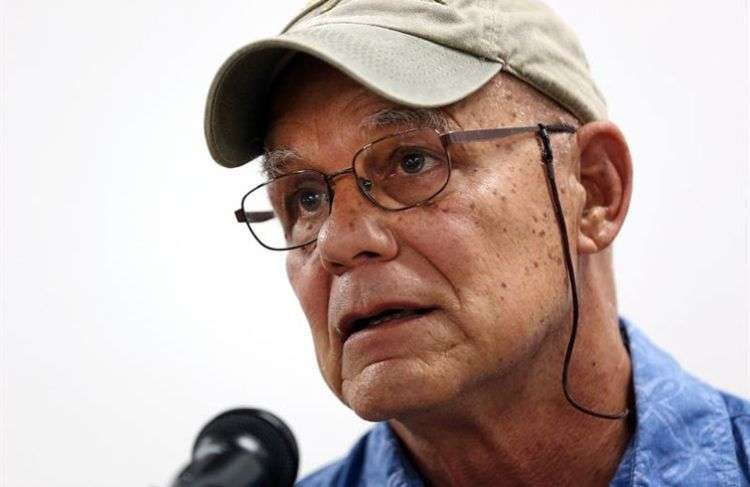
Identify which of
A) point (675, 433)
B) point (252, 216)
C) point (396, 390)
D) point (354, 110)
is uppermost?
point (354, 110)

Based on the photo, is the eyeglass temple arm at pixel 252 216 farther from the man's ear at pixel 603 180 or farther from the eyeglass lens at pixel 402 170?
the man's ear at pixel 603 180

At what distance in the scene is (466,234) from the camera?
→ 4.27ft

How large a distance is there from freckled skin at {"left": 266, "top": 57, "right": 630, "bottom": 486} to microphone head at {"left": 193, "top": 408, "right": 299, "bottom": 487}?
11cm

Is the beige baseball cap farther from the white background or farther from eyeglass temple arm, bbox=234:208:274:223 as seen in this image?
the white background

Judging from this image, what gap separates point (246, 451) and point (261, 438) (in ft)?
0.16

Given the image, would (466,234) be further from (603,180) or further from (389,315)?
(603,180)

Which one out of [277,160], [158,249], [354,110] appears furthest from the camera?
[158,249]

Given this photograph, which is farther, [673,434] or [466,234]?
[673,434]

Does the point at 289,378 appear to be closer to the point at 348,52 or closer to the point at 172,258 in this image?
the point at 172,258

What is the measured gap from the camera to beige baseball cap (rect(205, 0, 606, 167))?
1296 mm

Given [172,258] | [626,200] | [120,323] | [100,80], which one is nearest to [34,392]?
[120,323]

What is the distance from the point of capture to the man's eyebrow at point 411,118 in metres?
1.33

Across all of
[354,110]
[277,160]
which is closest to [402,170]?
[354,110]

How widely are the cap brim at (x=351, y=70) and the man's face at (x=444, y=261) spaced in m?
0.05
